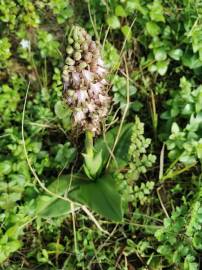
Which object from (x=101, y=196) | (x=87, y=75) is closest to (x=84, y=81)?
(x=87, y=75)

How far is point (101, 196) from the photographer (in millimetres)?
2391

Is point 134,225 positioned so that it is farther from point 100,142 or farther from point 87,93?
point 87,93

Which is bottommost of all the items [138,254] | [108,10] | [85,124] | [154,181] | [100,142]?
[138,254]

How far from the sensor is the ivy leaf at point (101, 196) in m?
2.27

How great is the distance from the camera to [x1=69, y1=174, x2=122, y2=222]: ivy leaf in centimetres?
227

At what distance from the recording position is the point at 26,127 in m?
2.88

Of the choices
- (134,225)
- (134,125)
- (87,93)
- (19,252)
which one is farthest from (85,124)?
(19,252)

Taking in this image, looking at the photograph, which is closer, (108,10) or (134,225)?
(134,225)

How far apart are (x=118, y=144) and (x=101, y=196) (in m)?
0.35

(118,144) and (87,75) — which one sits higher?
(87,75)

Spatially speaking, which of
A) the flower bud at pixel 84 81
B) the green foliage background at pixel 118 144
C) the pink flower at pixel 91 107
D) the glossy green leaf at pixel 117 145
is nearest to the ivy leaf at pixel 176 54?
the green foliage background at pixel 118 144

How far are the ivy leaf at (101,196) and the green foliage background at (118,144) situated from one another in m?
0.02

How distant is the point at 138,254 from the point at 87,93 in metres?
A: 0.86

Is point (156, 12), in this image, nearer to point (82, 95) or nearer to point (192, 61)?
point (192, 61)
